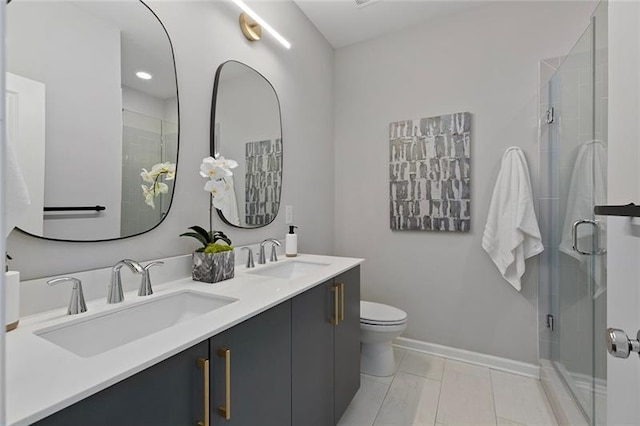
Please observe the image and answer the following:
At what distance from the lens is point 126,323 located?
3.02ft

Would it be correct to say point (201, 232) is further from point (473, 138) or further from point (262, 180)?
point (473, 138)

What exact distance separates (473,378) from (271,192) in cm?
187

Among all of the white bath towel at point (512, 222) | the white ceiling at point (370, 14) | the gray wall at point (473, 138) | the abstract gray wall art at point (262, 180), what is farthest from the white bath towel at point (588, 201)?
the abstract gray wall art at point (262, 180)

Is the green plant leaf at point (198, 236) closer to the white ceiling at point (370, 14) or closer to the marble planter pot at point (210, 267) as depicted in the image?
the marble planter pot at point (210, 267)

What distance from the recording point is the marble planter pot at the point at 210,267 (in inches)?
47.4

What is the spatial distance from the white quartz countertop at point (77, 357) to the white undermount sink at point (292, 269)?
0.56m

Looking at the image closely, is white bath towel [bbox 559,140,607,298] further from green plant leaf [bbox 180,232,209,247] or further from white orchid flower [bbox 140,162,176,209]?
white orchid flower [bbox 140,162,176,209]

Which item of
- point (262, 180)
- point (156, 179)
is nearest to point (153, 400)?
point (156, 179)

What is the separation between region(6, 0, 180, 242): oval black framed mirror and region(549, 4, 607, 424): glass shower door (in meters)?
1.84

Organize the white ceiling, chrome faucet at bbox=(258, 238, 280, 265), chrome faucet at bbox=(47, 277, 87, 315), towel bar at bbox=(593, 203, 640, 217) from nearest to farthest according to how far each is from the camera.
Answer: towel bar at bbox=(593, 203, 640, 217) < chrome faucet at bbox=(47, 277, 87, 315) < chrome faucet at bbox=(258, 238, 280, 265) < the white ceiling

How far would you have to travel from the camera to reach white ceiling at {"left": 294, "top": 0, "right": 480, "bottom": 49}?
213 cm

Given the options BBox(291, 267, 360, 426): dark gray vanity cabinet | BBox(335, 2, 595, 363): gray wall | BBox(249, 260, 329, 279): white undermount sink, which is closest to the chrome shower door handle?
BBox(335, 2, 595, 363): gray wall

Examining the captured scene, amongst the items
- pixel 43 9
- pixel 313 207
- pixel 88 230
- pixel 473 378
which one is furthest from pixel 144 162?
pixel 473 378

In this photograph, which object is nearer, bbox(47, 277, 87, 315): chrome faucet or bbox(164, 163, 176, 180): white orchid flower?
bbox(47, 277, 87, 315): chrome faucet
